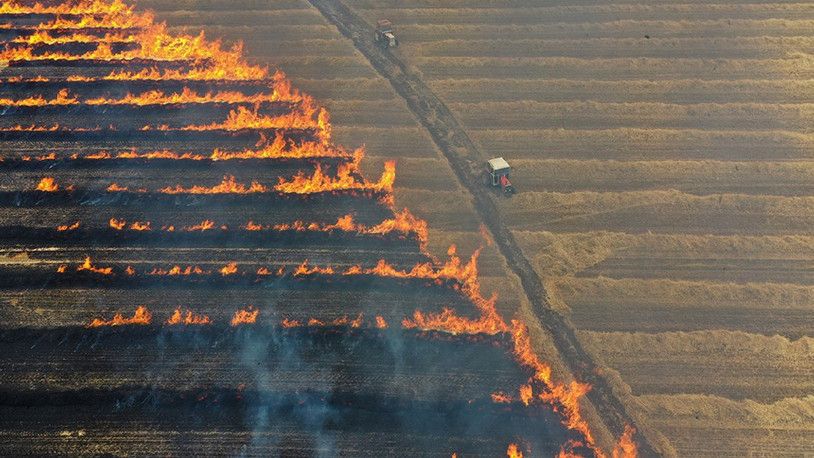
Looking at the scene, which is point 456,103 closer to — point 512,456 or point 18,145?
point 512,456

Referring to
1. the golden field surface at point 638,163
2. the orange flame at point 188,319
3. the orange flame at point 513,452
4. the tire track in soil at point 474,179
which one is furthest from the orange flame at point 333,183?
the orange flame at point 513,452

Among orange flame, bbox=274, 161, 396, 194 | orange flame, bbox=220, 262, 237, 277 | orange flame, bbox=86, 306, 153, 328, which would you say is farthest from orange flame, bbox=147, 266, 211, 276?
orange flame, bbox=274, 161, 396, 194

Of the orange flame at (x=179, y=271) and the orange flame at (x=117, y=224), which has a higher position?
the orange flame at (x=117, y=224)

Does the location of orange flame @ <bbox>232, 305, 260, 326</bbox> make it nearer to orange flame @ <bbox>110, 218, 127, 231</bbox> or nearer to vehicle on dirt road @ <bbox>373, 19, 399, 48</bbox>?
orange flame @ <bbox>110, 218, 127, 231</bbox>

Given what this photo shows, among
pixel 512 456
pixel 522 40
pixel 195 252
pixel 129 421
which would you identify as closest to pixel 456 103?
pixel 522 40

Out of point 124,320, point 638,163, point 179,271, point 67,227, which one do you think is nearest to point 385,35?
point 638,163

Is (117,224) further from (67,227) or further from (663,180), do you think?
(663,180)

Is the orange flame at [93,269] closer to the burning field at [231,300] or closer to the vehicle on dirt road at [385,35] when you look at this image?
the burning field at [231,300]
